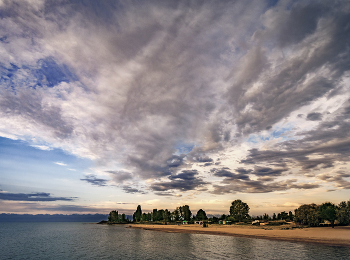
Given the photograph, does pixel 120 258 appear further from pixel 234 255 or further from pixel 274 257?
pixel 274 257

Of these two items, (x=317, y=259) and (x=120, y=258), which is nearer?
(x=317, y=259)

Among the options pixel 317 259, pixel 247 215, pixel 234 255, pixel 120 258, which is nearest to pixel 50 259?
pixel 120 258

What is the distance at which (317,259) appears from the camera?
148 feet

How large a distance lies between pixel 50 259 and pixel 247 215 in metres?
155

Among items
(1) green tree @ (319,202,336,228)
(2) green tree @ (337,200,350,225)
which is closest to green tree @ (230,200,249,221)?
(1) green tree @ (319,202,336,228)

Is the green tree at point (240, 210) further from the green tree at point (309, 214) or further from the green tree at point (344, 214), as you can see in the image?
the green tree at point (344, 214)

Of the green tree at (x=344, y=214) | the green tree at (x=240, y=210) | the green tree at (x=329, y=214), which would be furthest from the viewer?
the green tree at (x=240, y=210)

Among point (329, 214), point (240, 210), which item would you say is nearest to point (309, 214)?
point (329, 214)

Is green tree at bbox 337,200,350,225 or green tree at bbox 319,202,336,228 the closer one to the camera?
green tree at bbox 337,200,350,225

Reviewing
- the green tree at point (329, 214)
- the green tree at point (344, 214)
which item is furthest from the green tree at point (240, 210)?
the green tree at point (344, 214)

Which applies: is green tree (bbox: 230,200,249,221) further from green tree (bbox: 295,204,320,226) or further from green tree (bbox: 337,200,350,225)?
green tree (bbox: 337,200,350,225)

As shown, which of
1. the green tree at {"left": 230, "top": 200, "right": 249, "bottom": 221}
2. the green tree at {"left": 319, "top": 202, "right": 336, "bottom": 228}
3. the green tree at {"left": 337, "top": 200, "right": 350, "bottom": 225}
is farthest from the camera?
the green tree at {"left": 230, "top": 200, "right": 249, "bottom": 221}

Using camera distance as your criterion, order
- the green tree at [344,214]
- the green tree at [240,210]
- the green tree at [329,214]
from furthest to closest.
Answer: the green tree at [240,210] → the green tree at [329,214] → the green tree at [344,214]

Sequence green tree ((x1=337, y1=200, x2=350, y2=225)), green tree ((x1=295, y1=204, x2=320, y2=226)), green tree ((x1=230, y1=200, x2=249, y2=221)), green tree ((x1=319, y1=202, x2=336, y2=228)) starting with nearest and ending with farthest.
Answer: green tree ((x1=337, y1=200, x2=350, y2=225)), green tree ((x1=319, y1=202, x2=336, y2=228)), green tree ((x1=295, y1=204, x2=320, y2=226)), green tree ((x1=230, y1=200, x2=249, y2=221))
